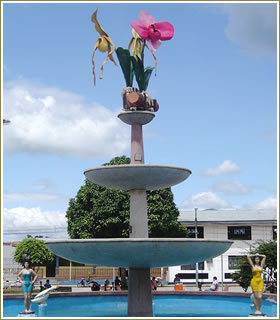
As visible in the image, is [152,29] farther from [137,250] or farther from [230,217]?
[230,217]

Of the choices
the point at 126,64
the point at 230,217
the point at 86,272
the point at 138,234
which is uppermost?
the point at 126,64

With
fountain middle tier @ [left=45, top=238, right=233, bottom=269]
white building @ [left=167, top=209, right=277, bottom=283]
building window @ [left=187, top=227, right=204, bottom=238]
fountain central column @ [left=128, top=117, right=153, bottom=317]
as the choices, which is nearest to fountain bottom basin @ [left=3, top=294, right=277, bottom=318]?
fountain central column @ [left=128, top=117, right=153, bottom=317]

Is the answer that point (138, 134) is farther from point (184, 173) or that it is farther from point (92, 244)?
point (92, 244)

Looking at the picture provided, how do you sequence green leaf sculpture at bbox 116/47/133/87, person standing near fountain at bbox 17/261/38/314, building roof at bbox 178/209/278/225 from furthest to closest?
building roof at bbox 178/209/278/225
green leaf sculpture at bbox 116/47/133/87
person standing near fountain at bbox 17/261/38/314

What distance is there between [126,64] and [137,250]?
591 centimetres

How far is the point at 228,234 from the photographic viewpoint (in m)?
45.9

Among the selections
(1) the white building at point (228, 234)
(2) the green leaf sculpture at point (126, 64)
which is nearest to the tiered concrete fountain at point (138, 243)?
(2) the green leaf sculpture at point (126, 64)

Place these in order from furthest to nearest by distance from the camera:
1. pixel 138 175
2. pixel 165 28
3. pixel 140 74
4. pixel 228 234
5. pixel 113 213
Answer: pixel 228 234 < pixel 113 213 < pixel 140 74 < pixel 165 28 < pixel 138 175

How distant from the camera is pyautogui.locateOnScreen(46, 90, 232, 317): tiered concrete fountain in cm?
1259

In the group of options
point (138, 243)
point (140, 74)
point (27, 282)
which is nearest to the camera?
point (138, 243)

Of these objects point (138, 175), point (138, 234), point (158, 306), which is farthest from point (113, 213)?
point (138, 175)

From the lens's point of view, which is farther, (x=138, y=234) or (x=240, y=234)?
(x=240, y=234)

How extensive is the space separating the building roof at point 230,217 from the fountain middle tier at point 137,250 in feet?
Result: 105

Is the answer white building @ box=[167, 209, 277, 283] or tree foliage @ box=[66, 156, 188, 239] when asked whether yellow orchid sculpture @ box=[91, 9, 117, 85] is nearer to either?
tree foliage @ box=[66, 156, 188, 239]
